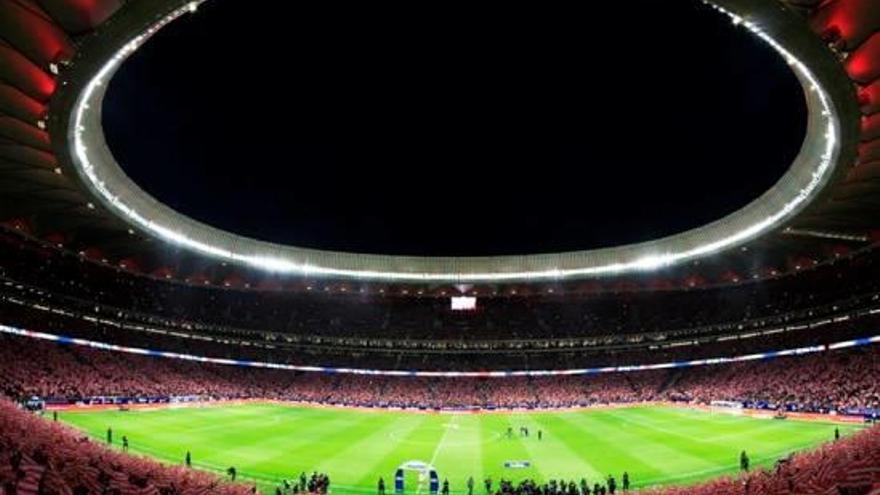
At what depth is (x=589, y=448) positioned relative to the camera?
44062 mm

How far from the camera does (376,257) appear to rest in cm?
7906

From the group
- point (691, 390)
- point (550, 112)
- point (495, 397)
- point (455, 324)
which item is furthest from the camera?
point (455, 324)

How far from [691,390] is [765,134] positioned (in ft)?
126

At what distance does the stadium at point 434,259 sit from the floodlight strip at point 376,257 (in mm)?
284

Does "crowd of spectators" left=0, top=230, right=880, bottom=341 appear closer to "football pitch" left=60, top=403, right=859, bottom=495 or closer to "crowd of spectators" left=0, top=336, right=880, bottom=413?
"crowd of spectators" left=0, top=336, right=880, bottom=413

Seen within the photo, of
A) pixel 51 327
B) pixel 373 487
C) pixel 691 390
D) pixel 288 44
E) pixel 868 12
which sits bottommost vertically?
pixel 373 487

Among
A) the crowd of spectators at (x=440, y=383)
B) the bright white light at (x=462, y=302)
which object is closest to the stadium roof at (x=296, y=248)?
the bright white light at (x=462, y=302)

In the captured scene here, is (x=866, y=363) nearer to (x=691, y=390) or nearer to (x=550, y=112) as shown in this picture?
(x=691, y=390)

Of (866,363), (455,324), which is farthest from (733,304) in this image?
(455,324)

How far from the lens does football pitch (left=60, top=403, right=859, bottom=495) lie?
3556 cm

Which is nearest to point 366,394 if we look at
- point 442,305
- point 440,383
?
point 440,383

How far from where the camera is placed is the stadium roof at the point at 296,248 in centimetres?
2216

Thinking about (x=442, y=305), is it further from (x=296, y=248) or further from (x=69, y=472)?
(x=69, y=472)

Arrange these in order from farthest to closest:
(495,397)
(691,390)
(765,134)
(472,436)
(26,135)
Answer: (495,397)
(691,390)
(472,436)
(765,134)
(26,135)
